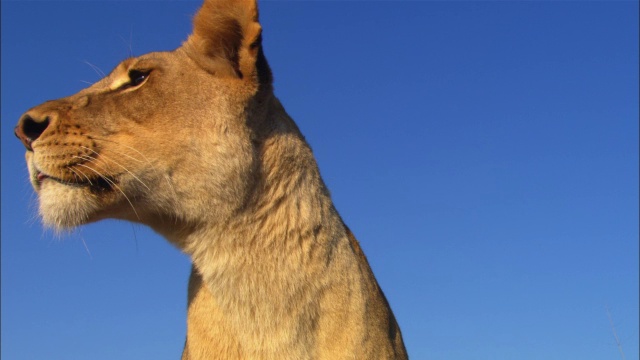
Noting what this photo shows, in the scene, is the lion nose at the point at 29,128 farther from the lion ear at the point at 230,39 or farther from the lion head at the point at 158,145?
the lion ear at the point at 230,39

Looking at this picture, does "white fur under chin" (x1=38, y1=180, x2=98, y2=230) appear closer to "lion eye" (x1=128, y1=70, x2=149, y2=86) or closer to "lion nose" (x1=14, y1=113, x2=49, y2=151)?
"lion nose" (x1=14, y1=113, x2=49, y2=151)

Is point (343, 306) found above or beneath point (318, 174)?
beneath

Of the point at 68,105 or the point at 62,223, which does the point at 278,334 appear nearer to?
the point at 62,223

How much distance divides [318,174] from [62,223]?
178 cm

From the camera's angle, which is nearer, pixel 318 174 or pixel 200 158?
pixel 200 158

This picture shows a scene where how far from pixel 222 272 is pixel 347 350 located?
0.94m

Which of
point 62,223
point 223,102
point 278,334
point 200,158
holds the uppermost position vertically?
point 223,102

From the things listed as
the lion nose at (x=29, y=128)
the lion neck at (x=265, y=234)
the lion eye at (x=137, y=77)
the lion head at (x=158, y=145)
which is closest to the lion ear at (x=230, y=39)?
the lion head at (x=158, y=145)

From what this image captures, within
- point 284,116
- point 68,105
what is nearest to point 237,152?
point 284,116

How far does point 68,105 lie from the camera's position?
18.2ft

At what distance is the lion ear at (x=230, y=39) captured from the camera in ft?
18.3

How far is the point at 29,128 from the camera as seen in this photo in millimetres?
5406

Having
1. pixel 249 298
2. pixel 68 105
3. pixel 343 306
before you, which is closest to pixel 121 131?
pixel 68 105

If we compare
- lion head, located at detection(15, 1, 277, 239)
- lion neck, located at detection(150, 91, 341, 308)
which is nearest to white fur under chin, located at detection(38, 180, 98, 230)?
lion head, located at detection(15, 1, 277, 239)
